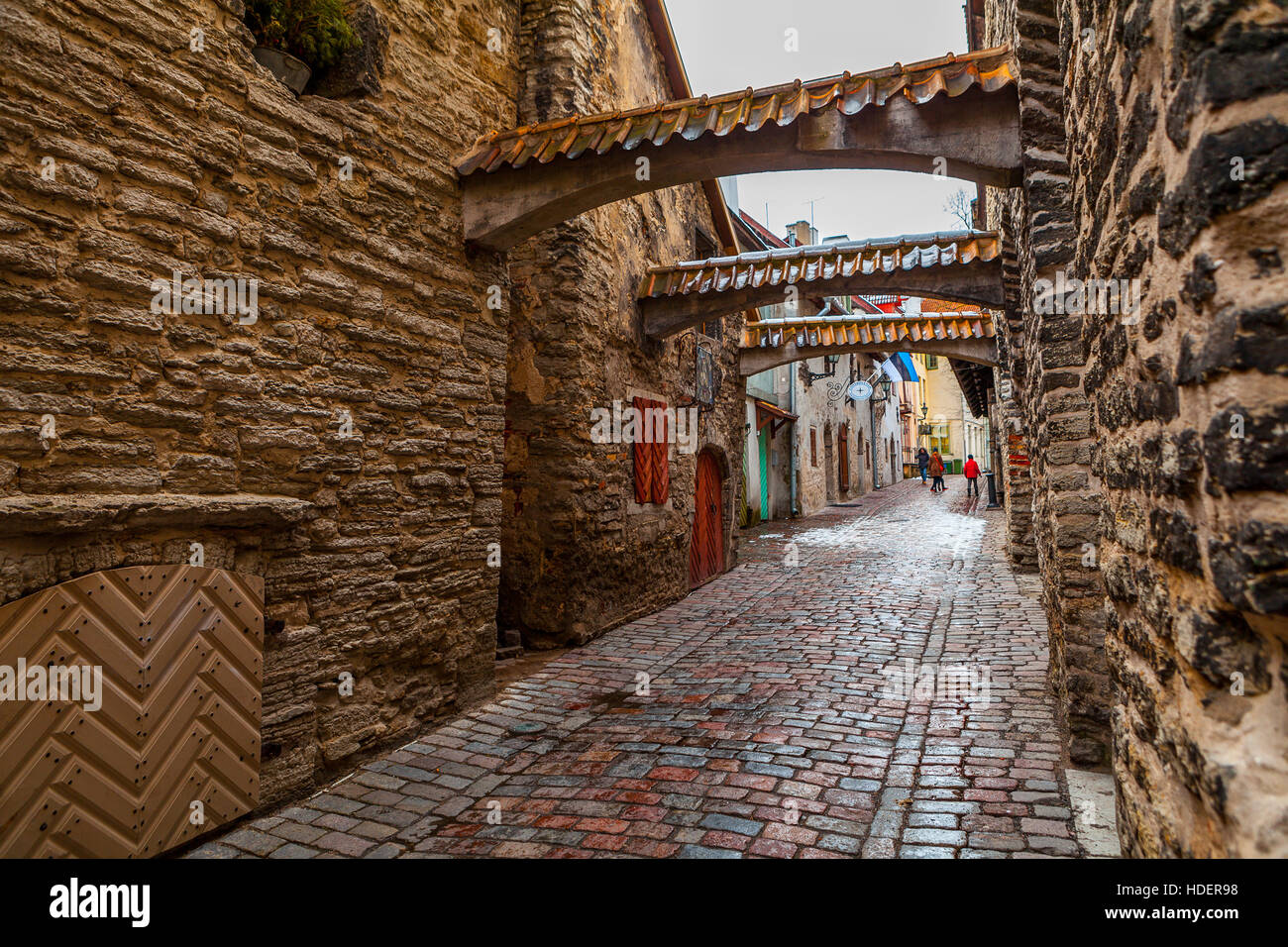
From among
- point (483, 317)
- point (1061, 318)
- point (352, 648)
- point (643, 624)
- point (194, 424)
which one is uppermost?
point (483, 317)

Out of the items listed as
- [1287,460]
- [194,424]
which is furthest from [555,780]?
[1287,460]

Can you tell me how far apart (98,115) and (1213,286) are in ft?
11.5

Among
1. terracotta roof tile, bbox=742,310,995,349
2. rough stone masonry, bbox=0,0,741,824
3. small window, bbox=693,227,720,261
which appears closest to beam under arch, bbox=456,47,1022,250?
rough stone masonry, bbox=0,0,741,824

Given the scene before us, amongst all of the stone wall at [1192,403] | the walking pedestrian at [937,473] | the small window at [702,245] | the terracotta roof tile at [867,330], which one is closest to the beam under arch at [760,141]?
the stone wall at [1192,403]

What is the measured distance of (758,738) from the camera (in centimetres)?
416

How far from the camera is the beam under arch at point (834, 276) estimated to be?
7.80m

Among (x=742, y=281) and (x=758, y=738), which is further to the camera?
(x=742, y=281)

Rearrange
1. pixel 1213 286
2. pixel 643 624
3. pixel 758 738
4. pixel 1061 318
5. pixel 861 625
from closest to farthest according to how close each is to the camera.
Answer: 1. pixel 1213 286
2. pixel 1061 318
3. pixel 758 738
4. pixel 861 625
5. pixel 643 624

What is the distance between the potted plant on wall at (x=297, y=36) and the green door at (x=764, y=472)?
44.2ft

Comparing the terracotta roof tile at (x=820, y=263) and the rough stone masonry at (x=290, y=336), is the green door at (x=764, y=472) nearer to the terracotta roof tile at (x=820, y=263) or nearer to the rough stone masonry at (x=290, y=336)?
the terracotta roof tile at (x=820, y=263)

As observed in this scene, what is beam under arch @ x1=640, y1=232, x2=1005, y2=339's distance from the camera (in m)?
7.80

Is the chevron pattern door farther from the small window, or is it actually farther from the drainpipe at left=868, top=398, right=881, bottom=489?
the drainpipe at left=868, top=398, right=881, bottom=489

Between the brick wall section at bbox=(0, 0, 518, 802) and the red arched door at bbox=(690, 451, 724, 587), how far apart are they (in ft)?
16.2

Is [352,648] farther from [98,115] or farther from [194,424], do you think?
[98,115]
